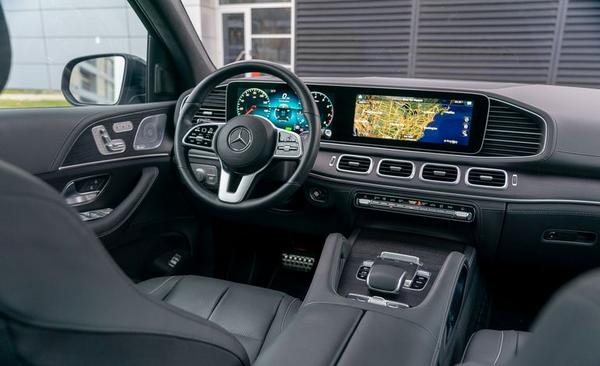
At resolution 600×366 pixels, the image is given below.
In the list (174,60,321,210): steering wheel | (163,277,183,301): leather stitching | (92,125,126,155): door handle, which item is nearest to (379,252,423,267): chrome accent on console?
(174,60,321,210): steering wheel

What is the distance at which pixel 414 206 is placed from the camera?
1.92 m

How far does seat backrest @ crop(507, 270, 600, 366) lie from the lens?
1.65ft

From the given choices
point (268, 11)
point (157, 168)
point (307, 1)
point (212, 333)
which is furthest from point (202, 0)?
point (212, 333)

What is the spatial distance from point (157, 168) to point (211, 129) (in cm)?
37

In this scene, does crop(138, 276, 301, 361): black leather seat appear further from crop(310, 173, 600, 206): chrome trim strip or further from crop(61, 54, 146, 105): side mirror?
crop(61, 54, 146, 105): side mirror

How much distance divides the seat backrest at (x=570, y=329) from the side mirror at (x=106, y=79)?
2.01 meters

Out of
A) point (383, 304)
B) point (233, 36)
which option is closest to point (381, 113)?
point (383, 304)

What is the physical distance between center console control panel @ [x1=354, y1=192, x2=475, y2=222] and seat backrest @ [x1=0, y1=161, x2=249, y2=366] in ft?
4.67

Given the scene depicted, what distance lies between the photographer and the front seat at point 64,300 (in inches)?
20.1

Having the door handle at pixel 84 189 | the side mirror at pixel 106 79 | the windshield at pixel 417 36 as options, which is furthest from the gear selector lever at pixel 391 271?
the windshield at pixel 417 36

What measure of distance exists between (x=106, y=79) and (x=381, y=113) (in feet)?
4.40

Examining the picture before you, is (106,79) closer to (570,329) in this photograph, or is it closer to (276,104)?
(276,104)

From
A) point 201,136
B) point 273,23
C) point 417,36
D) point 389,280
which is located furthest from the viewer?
point 273,23

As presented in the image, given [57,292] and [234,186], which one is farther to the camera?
[234,186]
